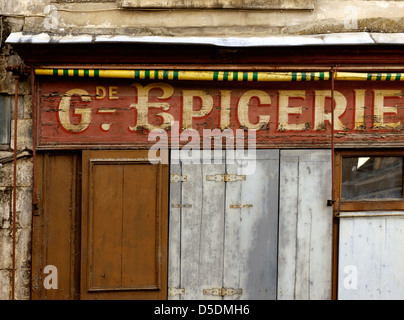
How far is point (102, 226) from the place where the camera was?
466 centimetres

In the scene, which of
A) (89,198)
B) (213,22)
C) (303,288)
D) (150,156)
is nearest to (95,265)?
(89,198)

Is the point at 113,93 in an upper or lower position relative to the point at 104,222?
upper

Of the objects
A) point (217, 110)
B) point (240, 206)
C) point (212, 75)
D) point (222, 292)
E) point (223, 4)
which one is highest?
point (223, 4)

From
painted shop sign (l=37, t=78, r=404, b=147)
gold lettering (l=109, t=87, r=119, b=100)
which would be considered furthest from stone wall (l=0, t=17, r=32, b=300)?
gold lettering (l=109, t=87, r=119, b=100)

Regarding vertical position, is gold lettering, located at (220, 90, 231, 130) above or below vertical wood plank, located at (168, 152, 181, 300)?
above

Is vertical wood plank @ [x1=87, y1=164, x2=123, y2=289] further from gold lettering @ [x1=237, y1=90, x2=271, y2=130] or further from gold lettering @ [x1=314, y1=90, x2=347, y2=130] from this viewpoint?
gold lettering @ [x1=314, y1=90, x2=347, y2=130]

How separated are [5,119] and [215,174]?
222 centimetres

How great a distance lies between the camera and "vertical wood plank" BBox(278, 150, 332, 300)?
4.79m

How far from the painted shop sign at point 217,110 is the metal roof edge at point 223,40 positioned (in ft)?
1.38

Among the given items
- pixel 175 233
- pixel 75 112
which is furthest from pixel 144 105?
pixel 175 233

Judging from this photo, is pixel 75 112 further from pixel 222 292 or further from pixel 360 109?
pixel 360 109

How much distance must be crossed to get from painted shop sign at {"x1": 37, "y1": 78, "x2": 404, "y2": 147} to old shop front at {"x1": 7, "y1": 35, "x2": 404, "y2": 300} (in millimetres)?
11

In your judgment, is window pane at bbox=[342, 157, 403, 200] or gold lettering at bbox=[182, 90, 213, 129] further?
window pane at bbox=[342, 157, 403, 200]

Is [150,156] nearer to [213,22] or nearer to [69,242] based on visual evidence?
[69,242]
